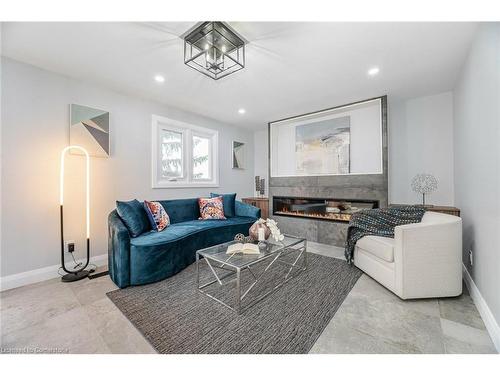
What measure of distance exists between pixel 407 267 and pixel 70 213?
3.66m

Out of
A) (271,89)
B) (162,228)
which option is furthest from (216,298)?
(271,89)

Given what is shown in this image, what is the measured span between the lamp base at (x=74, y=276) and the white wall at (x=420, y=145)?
427cm

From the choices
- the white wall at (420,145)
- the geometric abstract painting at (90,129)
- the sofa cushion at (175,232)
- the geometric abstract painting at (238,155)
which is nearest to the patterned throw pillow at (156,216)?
the sofa cushion at (175,232)

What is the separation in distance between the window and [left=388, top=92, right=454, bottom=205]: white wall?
126 inches

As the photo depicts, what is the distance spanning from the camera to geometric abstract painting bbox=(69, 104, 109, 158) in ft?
8.24

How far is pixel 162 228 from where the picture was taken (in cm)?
264

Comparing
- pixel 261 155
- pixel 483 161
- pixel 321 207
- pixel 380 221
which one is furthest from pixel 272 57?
pixel 261 155

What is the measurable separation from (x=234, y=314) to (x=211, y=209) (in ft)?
6.66

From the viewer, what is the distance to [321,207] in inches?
150

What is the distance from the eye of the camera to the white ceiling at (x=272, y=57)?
1724 millimetres

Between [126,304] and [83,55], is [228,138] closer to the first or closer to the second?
[83,55]

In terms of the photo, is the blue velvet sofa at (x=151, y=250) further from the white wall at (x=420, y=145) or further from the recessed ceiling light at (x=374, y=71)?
the white wall at (x=420, y=145)

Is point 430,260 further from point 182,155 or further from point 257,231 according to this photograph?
point 182,155
